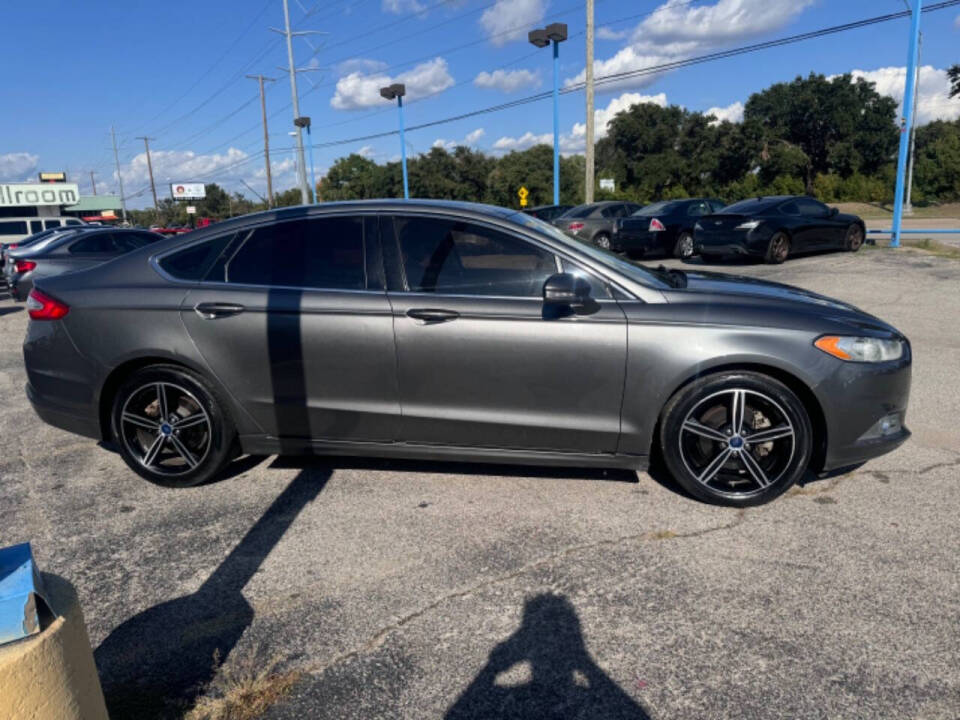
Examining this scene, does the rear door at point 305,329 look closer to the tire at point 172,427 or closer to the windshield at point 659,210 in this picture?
the tire at point 172,427

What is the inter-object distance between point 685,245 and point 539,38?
435 inches

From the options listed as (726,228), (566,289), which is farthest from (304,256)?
(726,228)

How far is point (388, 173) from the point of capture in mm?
82375

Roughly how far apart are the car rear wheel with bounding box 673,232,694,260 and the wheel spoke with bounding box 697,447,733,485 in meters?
14.4

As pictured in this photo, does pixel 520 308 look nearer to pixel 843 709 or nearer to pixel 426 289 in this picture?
pixel 426 289

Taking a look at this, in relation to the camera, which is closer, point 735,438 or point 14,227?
point 735,438

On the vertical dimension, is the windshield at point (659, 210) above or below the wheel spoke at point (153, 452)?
above

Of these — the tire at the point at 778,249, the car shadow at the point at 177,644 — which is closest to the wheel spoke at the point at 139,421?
the car shadow at the point at 177,644

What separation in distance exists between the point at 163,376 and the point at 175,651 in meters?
1.86

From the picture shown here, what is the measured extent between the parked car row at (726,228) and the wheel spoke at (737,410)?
9.31 metres

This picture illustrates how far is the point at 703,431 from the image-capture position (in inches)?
145

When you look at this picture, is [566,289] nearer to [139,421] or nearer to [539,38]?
[139,421]

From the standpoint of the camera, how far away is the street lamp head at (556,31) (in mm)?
23359

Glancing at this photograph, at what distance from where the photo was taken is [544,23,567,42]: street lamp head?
23.4 metres
